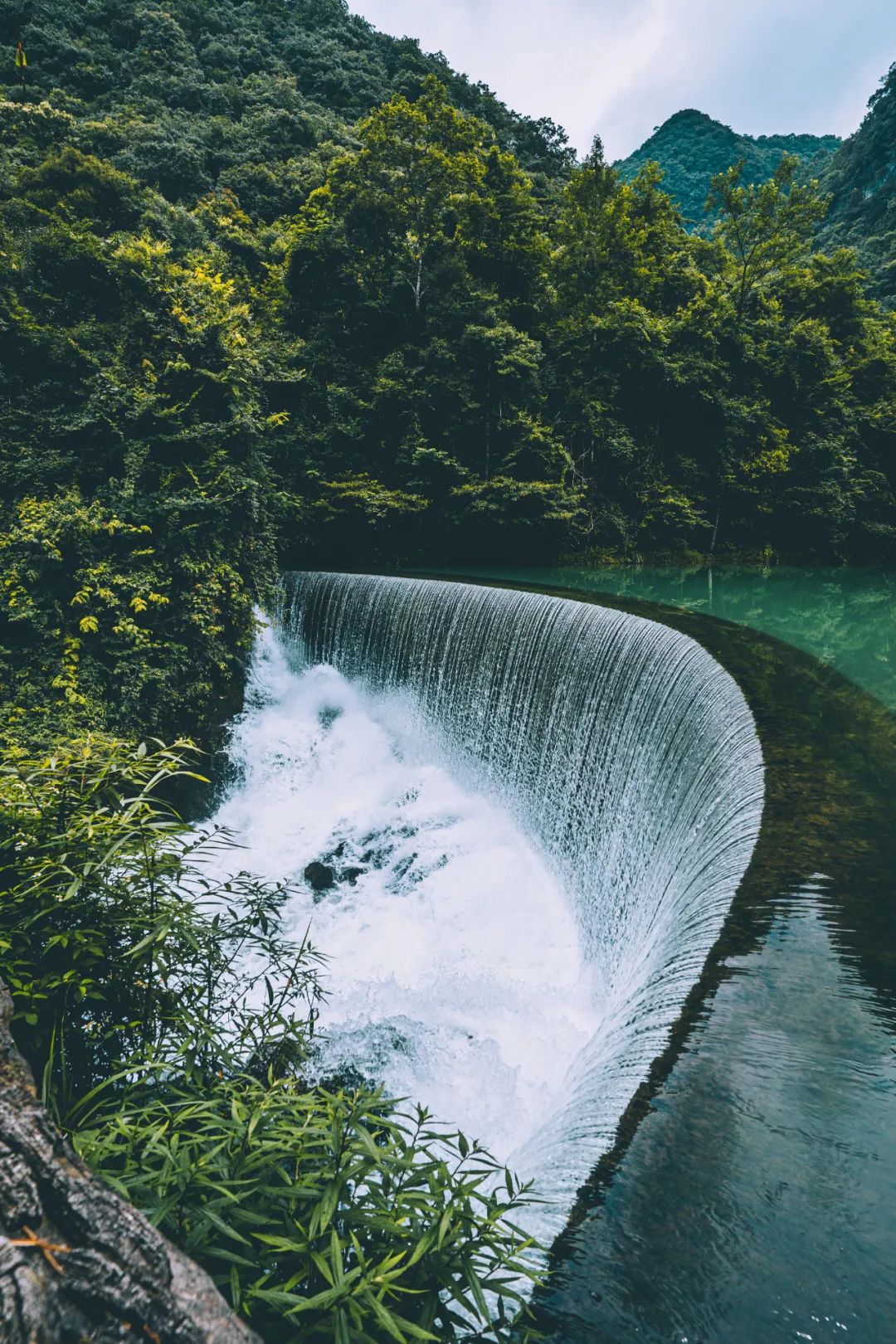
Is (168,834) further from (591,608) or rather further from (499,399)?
(499,399)

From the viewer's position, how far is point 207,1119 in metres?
1.47

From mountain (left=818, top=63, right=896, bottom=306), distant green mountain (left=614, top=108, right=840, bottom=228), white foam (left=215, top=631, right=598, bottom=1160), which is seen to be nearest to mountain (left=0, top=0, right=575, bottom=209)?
mountain (left=818, top=63, right=896, bottom=306)

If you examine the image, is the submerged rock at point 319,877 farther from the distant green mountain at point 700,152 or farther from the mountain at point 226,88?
the distant green mountain at point 700,152

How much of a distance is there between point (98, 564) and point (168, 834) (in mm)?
6635

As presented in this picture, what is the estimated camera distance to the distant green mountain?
214ft

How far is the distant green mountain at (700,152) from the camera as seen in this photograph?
65.1 metres

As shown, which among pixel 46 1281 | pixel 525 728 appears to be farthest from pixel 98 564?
pixel 46 1281

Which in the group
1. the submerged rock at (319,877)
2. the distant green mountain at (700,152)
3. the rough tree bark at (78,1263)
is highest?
the distant green mountain at (700,152)

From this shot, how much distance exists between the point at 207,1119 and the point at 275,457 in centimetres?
1400

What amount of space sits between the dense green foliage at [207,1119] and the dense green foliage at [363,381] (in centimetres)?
580

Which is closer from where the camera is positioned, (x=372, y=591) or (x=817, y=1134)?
(x=817, y=1134)

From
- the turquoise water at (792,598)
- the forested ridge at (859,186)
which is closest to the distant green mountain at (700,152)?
the forested ridge at (859,186)

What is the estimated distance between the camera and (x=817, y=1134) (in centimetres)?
202

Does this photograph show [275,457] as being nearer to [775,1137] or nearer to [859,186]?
[775,1137]
